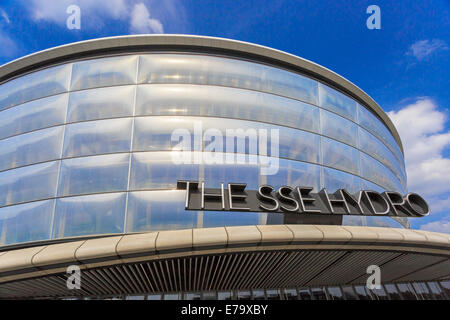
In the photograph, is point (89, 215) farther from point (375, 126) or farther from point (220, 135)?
point (375, 126)

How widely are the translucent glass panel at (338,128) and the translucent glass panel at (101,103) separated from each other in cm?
1111

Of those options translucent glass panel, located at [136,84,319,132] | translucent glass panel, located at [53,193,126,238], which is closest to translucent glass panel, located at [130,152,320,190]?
translucent glass panel, located at [53,193,126,238]

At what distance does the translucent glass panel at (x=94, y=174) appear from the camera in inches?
554

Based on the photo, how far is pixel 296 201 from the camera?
464 inches

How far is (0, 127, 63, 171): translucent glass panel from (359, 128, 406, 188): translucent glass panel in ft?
59.1

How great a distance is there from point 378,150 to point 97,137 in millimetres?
18488

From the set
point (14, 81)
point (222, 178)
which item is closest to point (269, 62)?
point (222, 178)

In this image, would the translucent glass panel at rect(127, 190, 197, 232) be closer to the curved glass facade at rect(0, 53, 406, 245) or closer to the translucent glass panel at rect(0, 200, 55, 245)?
the curved glass facade at rect(0, 53, 406, 245)

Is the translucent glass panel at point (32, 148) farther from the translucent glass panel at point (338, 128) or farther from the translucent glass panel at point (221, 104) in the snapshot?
the translucent glass panel at point (338, 128)

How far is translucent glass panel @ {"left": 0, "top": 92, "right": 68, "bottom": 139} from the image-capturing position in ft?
53.0

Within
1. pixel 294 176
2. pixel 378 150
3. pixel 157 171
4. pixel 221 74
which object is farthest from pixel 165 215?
pixel 378 150

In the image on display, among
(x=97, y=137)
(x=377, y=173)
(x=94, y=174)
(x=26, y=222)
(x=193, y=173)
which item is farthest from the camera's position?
(x=377, y=173)

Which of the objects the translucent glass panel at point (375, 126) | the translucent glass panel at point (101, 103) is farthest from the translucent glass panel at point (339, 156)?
the translucent glass panel at point (101, 103)
